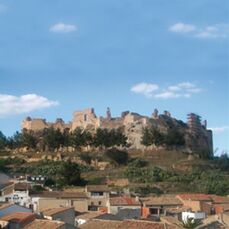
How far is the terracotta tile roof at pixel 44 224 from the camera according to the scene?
27345 millimetres

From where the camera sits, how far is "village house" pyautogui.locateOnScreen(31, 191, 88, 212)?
48.3 m

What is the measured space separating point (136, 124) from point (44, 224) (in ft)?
214

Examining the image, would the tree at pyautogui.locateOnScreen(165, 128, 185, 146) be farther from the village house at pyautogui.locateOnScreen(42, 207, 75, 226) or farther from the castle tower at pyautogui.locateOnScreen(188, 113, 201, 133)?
the village house at pyautogui.locateOnScreen(42, 207, 75, 226)

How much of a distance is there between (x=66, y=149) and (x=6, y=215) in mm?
52762

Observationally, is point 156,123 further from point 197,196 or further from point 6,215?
point 6,215

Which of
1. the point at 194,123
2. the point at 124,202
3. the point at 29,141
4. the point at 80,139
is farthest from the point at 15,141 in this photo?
the point at 124,202

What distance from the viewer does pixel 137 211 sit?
4519 cm

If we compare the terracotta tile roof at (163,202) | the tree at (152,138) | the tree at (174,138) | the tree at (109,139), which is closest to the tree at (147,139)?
the tree at (152,138)

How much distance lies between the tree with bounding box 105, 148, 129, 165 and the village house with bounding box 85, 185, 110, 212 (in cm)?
2222

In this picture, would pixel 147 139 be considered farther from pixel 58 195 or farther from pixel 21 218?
pixel 21 218

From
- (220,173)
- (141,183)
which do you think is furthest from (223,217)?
(220,173)

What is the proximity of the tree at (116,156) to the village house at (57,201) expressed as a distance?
27.4m

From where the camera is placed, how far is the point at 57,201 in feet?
161

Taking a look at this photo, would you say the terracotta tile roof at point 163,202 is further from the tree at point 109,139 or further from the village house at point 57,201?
the tree at point 109,139
